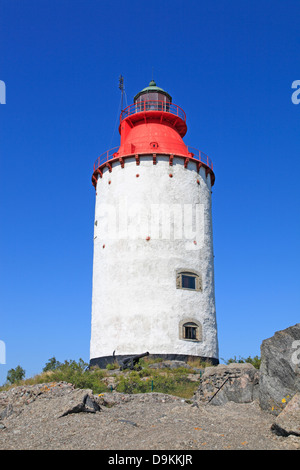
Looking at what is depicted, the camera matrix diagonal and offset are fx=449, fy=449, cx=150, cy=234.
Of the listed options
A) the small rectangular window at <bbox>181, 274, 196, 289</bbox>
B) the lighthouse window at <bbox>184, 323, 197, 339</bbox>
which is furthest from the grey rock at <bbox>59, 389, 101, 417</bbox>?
the small rectangular window at <bbox>181, 274, 196, 289</bbox>

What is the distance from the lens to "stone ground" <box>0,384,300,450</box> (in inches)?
399

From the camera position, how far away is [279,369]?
13148 millimetres

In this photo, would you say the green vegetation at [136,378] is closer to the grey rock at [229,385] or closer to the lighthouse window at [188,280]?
the grey rock at [229,385]

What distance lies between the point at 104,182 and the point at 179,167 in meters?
5.06

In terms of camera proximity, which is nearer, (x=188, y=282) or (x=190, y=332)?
(x=190, y=332)

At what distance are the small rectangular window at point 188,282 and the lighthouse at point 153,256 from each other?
0.06 m

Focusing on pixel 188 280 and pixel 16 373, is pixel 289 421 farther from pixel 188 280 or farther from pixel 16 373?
pixel 16 373

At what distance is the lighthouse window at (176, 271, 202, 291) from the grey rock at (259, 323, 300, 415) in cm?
1255

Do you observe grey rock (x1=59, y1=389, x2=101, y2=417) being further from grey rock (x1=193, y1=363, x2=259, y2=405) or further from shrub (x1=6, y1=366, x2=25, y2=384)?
shrub (x1=6, y1=366, x2=25, y2=384)

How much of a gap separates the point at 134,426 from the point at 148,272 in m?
14.8

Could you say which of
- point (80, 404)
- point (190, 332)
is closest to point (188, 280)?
point (190, 332)

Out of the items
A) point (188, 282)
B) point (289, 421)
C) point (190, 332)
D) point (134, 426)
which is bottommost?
point (134, 426)

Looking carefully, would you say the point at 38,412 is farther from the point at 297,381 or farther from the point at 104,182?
the point at 104,182

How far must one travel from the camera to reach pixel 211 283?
92.0 ft
